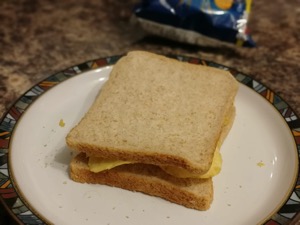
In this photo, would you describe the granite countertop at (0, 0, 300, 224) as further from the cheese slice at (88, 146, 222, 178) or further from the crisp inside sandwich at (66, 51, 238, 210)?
the cheese slice at (88, 146, 222, 178)

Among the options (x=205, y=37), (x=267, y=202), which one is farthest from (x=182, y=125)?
(x=205, y=37)

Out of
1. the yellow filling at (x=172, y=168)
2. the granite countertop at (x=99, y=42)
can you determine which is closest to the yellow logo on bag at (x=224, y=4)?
the granite countertop at (x=99, y=42)

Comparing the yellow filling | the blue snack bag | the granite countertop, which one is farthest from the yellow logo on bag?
the yellow filling

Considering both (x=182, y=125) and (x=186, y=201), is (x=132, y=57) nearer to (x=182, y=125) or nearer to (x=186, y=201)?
(x=182, y=125)

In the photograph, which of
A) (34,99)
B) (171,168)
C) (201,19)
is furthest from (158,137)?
(201,19)

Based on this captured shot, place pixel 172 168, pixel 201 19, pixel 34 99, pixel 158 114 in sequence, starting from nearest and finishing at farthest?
pixel 172 168 < pixel 158 114 < pixel 34 99 < pixel 201 19

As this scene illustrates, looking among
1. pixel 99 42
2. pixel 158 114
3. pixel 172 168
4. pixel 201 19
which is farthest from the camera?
pixel 99 42

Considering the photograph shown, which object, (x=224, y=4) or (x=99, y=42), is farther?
(x=99, y=42)

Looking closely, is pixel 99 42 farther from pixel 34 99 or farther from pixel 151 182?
pixel 151 182
